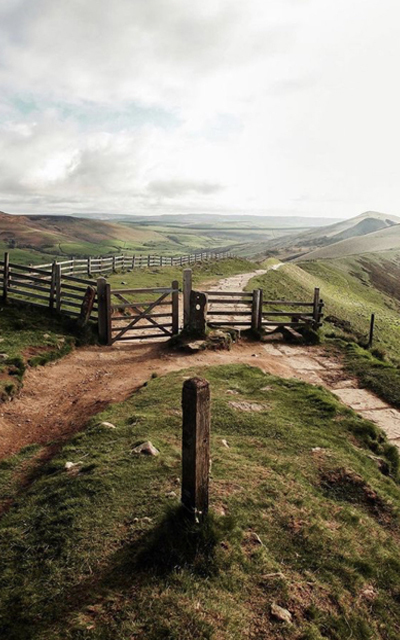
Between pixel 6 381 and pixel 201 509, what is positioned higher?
pixel 201 509

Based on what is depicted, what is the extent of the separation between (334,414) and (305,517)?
13.7ft

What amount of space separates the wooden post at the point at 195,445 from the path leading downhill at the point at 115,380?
15.5ft

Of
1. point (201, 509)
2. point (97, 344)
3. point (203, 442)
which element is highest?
point (203, 442)

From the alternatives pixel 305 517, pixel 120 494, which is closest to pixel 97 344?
pixel 120 494

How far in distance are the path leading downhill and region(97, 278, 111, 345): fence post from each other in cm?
63

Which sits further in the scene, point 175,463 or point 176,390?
point 176,390

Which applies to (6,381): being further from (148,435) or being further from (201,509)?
(201,509)

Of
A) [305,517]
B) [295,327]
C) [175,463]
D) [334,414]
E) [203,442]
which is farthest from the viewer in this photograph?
[295,327]

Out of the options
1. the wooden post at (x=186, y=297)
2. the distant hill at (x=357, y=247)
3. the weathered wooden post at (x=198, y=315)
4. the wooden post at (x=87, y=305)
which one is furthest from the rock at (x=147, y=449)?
the distant hill at (x=357, y=247)

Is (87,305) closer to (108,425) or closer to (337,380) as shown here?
(108,425)

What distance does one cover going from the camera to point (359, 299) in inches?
2008

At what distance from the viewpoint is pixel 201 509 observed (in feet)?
14.9

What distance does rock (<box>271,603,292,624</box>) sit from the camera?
3.79 metres

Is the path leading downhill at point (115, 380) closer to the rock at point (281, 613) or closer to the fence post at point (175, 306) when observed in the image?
the fence post at point (175, 306)
